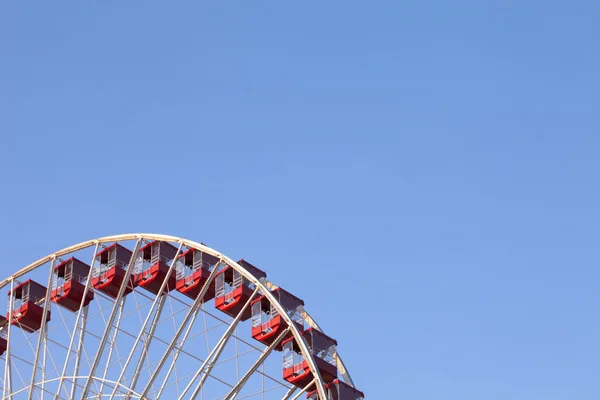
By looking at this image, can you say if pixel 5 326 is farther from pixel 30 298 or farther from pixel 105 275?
pixel 105 275

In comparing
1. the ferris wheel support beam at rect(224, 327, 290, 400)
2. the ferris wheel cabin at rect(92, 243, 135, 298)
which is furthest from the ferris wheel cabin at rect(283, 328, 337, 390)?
the ferris wheel cabin at rect(92, 243, 135, 298)

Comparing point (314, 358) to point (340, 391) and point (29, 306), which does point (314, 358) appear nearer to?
point (340, 391)

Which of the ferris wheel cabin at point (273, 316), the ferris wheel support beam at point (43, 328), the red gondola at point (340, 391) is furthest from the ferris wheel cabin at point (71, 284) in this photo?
the red gondola at point (340, 391)

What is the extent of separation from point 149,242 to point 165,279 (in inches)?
60.7

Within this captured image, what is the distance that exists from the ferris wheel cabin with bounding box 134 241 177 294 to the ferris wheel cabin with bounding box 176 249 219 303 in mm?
475

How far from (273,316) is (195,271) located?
4.34 metres

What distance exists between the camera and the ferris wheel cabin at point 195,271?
150ft

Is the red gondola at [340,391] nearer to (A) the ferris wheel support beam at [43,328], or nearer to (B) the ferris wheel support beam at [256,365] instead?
(B) the ferris wheel support beam at [256,365]

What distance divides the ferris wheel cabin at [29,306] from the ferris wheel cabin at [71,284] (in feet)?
3.14

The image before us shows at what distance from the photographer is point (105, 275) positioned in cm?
4825

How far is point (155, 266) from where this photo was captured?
154 feet

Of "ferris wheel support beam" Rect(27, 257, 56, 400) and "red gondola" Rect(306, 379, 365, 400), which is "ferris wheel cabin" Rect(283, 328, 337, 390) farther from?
"ferris wheel support beam" Rect(27, 257, 56, 400)

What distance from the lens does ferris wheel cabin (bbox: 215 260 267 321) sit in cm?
4400

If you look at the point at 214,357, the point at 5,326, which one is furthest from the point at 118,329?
the point at 5,326
